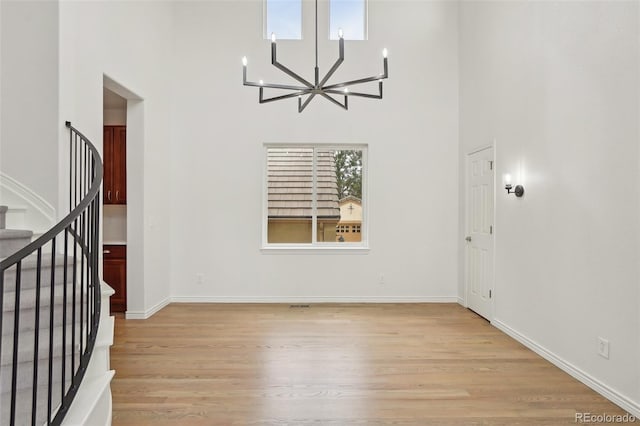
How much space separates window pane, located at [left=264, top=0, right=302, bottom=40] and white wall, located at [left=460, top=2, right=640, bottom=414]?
2509 millimetres

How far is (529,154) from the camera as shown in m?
3.61

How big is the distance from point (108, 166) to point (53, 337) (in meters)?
3.27

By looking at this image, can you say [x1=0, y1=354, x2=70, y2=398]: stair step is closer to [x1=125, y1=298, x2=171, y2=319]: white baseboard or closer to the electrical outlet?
[x1=125, y1=298, x2=171, y2=319]: white baseboard

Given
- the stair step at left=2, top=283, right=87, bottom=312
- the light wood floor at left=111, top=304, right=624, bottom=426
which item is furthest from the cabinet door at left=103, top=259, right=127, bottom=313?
the stair step at left=2, top=283, right=87, bottom=312

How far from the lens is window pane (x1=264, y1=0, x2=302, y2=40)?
17.4ft

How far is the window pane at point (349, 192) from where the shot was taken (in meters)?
5.43

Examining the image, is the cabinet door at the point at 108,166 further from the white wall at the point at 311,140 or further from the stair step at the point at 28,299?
the stair step at the point at 28,299

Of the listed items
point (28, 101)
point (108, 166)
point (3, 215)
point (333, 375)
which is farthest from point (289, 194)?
point (3, 215)

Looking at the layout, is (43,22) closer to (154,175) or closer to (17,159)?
(17,159)

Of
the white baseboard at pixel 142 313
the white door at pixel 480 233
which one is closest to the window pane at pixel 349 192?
the white door at pixel 480 233

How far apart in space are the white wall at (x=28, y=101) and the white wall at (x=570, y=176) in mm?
4081

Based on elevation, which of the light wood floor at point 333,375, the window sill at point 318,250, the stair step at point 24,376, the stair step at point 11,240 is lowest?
the light wood floor at point 333,375

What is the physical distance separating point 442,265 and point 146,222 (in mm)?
3961

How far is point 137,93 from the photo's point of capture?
4.26m
